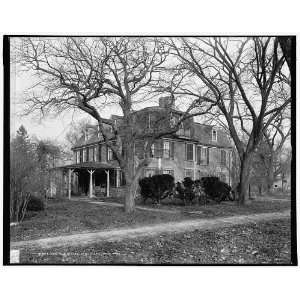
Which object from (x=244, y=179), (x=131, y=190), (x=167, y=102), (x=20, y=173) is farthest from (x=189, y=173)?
(x=20, y=173)

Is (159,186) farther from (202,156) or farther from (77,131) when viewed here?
(77,131)

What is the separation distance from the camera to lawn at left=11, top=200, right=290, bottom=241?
569 cm

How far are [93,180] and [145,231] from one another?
1.71 meters

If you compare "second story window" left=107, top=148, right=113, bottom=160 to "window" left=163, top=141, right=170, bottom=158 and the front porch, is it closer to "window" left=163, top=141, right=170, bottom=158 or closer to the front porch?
the front porch

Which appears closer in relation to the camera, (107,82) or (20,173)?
(20,173)

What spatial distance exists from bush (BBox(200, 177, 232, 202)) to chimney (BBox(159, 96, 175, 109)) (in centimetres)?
157

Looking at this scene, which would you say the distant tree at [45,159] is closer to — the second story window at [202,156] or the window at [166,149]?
the window at [166,149]

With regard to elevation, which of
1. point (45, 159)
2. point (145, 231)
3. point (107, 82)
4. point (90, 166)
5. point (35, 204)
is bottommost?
point (145, 231)

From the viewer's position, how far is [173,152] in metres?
6.64

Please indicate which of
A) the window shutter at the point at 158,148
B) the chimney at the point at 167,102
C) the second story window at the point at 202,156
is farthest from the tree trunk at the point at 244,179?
the chimney at the point at 167,102

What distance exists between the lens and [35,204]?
5.92 meters

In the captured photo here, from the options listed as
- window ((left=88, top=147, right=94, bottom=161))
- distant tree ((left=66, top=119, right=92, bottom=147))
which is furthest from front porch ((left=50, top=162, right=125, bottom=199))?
distant tree ((left=66, top=119, right=92, bottom=147))

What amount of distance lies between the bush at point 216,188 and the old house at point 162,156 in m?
0.10

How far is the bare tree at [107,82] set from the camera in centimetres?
587
